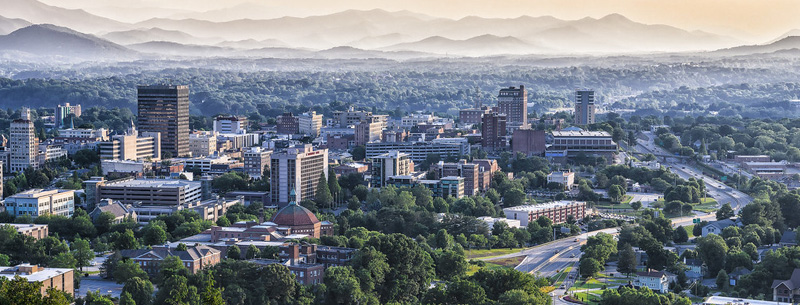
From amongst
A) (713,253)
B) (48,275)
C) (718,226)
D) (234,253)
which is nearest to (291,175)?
(234,253)

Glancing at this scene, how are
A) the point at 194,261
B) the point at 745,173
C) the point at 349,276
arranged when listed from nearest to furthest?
the point at 349,276, the point at 194,261, the point at 745,173

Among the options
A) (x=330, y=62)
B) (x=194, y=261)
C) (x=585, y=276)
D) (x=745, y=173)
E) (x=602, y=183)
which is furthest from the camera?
(x=330, y=62)

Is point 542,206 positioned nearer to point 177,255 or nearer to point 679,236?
point 679,236

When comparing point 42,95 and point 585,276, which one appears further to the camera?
point 42,95

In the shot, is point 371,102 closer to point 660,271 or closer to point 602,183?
point 602,183

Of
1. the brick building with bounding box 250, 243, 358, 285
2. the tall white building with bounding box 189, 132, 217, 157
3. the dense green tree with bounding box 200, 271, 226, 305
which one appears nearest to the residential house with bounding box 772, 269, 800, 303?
the brick building with bounding box 250, 243, 358, 285

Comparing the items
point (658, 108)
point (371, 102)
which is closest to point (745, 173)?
point (658, 108)

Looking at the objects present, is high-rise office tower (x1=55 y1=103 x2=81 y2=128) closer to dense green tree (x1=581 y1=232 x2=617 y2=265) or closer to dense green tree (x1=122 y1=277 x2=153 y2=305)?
dense green tree (x1=581 y1=232 x2=617 y2=265)

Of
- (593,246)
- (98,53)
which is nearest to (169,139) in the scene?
(593,246)
